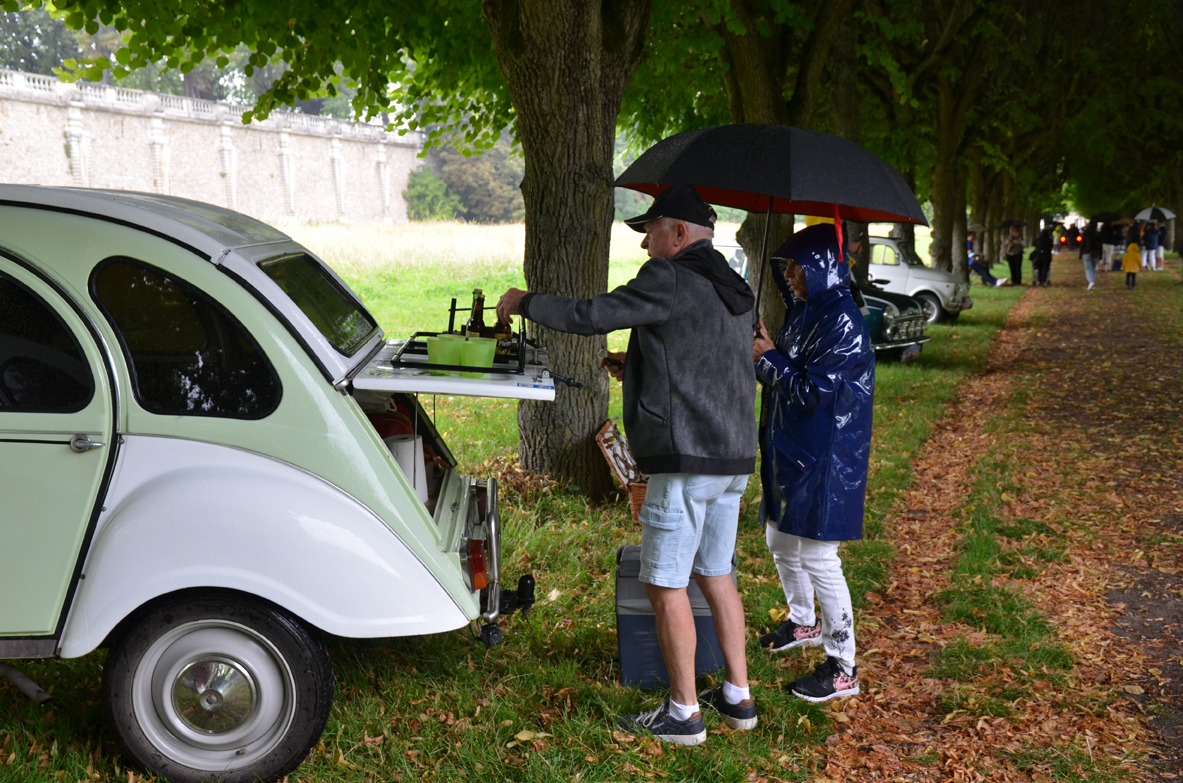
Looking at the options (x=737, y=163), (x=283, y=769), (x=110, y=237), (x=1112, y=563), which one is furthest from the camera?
(x=1112, y=563)

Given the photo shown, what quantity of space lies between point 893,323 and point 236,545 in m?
12.0

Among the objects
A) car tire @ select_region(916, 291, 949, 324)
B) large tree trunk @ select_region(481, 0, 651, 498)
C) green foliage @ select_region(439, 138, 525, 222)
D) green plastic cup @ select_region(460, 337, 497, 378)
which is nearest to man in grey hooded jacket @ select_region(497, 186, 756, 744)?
green plastic cup @ select_region(460, 337, 497, 378)

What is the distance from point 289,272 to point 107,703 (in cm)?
165

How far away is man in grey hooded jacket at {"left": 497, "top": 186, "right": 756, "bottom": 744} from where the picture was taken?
10.9 ft

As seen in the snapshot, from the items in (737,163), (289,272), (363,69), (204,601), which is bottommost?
(204,601)

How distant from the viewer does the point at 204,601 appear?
3131mm

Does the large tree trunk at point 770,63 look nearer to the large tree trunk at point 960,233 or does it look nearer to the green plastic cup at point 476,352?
the green plastic cup at point 476,352

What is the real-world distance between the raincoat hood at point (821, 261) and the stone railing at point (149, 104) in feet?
146

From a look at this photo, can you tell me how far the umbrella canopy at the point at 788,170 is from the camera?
3.94m

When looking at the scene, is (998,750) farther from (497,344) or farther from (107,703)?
(107,703)

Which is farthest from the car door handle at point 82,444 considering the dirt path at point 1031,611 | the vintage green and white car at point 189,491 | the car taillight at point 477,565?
the dirt path at point 1031,611

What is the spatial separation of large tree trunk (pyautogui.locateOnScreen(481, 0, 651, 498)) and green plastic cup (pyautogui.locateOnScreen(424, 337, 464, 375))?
2726 millimetres

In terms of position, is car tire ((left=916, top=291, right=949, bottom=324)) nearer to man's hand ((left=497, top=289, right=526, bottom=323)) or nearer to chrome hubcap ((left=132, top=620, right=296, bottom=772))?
man's hand ((left=497, top=289, right=526, bottom=323))

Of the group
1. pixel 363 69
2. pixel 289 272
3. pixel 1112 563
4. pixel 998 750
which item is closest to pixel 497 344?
pixel 289 272
